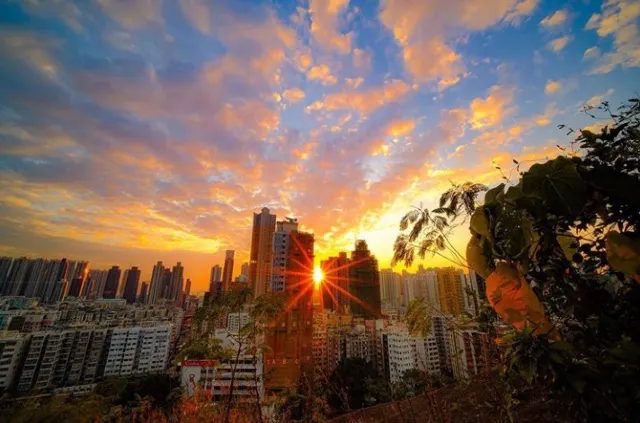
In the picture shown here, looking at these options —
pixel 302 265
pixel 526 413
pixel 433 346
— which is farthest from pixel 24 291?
pixel 526 413

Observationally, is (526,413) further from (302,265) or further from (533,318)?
(302,265)

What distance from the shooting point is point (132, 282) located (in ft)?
245

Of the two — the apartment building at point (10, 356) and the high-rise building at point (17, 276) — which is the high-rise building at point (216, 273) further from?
the apartment building at point (10, 356)

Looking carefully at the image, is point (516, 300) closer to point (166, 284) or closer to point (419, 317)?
point (419, 317)

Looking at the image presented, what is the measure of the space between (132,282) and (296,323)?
245 feet

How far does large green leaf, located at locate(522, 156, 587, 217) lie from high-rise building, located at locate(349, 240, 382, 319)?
1621 inches

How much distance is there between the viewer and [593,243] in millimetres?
882

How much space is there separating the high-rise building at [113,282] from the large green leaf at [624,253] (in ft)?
308

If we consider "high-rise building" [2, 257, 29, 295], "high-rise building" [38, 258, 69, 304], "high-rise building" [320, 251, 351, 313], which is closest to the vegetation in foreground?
"high-rise building" [320, 251, 351, 313]

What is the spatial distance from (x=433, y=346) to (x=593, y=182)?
1498 inches

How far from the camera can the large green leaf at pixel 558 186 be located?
68cm

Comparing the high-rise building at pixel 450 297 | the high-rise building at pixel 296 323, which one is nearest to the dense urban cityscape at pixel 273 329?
the high-rise building at pixel 296 323

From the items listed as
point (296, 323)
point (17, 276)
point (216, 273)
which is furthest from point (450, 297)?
point (17, 276)

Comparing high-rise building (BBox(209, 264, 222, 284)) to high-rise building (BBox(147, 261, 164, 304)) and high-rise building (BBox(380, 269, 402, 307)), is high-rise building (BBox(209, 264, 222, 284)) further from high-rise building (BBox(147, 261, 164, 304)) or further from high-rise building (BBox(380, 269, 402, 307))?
high-rise building (BBox(380, 269, 402, 307))
